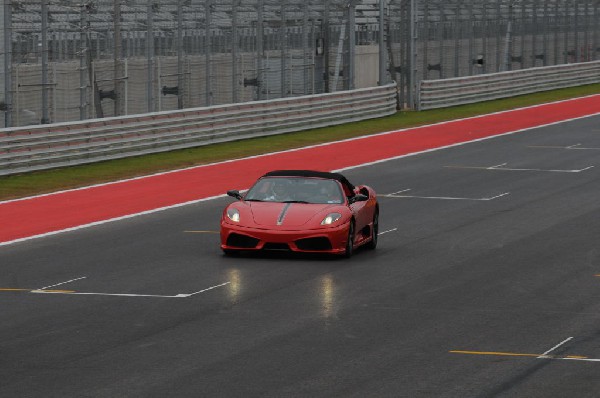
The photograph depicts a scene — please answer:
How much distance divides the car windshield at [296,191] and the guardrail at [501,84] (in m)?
30.2

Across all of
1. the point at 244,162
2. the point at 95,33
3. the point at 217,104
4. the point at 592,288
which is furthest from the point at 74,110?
the point at 592,288

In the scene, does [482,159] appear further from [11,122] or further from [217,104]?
[11,122]

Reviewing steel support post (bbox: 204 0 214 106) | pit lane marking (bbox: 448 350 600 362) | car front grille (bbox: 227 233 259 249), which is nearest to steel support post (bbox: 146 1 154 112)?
steel support post (bbox: 204 0 214 106)

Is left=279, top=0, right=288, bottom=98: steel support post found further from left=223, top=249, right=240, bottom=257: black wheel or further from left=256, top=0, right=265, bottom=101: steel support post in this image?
left=223, top=249, right=240, bottom=257: black wheel

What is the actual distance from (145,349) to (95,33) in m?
21.6

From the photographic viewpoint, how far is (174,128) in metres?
37.4

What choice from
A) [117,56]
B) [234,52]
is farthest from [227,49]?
[117,56]

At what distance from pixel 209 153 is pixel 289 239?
679 inches

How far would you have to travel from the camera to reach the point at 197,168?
1335 inches

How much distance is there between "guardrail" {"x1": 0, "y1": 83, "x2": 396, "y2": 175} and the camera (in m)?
32.0

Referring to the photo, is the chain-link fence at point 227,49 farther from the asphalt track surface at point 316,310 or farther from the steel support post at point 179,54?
the asphalt track surface at point 316,310

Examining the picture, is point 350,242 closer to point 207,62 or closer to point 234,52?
point 207,62

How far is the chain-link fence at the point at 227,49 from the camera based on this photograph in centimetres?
3303

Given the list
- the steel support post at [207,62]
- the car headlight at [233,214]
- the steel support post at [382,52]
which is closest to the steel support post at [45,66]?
the steel support post at [207,62]
